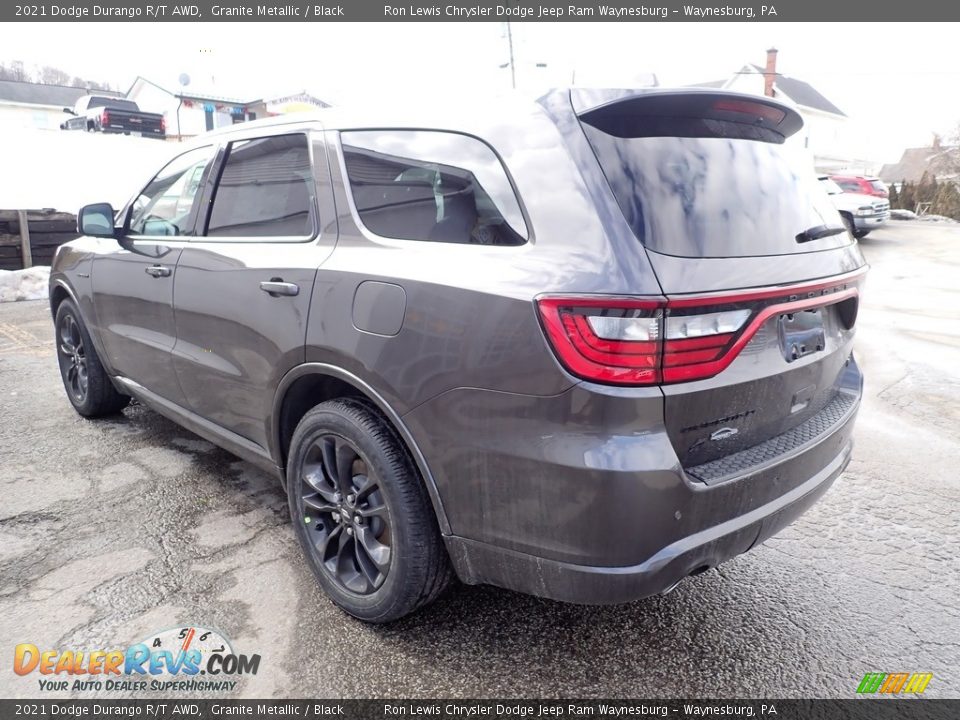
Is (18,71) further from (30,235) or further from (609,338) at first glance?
(609,338)

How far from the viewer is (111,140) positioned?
61.8 ft

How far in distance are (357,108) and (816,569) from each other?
2.71 metres

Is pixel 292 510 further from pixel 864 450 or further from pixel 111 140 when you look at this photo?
pixel 111 140

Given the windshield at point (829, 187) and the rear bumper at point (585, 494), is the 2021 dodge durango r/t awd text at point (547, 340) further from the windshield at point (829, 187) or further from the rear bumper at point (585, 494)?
the windshield at point (829, 187)

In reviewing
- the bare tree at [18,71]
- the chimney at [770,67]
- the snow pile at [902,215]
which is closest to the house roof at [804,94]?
the chimney at [770,67]

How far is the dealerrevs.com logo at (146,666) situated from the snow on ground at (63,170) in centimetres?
1371

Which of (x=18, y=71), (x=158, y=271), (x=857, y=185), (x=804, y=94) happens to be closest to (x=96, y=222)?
(x=158, y=271)

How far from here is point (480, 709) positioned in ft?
7.08

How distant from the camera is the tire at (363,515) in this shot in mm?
2260

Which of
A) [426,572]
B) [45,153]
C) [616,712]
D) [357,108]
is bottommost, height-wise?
[616,712]

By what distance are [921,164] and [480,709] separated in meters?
71.3

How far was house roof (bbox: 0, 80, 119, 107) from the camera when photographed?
4481cm

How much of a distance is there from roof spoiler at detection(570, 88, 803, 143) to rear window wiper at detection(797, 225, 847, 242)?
0.37 meters

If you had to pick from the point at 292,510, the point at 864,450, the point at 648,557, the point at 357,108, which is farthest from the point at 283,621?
the point at 864,450
